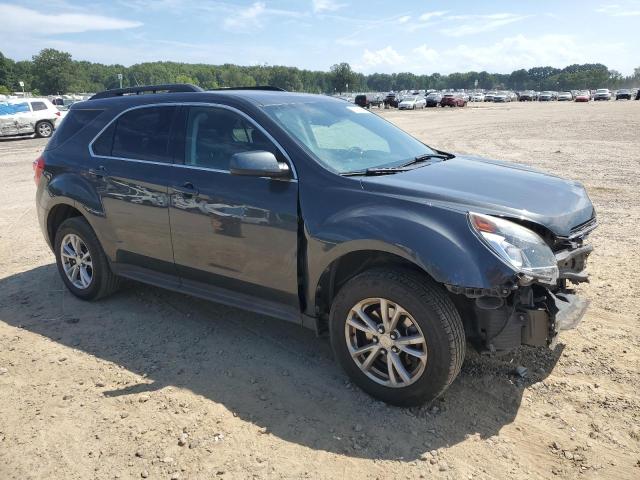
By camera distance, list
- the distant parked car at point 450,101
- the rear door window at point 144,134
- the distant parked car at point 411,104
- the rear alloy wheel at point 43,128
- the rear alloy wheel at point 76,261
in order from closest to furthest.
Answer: the rear door window at point 144,134 < the rear alloy wheel at point 76,261 < the rear alloy wheel at point 43,128 < the distant parked car at point 411,104 < the distant parked car at point 450,101

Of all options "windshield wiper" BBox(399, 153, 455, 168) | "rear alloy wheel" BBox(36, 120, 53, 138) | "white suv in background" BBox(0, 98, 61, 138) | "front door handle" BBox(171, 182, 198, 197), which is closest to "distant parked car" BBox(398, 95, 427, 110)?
"white suv in background" BBox(0, 98, 61, 138)

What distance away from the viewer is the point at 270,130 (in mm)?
3744

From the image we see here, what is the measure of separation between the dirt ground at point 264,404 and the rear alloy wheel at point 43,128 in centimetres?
2244

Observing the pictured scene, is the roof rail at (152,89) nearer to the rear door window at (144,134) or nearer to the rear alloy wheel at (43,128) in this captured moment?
the rear door window at (144,134)

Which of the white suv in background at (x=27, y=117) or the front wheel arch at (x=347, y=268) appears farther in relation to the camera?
the white suv in background at (x=27, y=117)

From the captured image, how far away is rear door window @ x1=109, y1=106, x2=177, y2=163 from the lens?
14.2ft

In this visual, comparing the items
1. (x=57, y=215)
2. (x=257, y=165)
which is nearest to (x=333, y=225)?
(x=257, y=165)

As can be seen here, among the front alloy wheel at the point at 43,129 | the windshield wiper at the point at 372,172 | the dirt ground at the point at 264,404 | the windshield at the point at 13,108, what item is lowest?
the front alloy wheel at the point at 43,129

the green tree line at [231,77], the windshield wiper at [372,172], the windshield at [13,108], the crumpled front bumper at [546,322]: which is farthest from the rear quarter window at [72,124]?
the green tree line at [231,77]

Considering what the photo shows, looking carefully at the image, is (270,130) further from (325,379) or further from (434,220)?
(325,379)

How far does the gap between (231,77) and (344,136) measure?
120047 mm

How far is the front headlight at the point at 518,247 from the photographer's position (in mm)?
2861

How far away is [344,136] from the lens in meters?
4.10

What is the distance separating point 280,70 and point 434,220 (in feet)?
475
